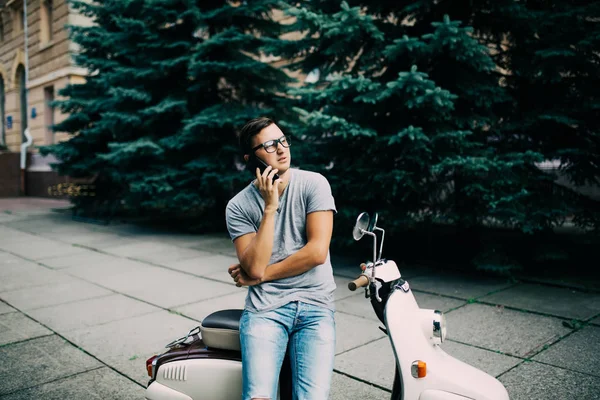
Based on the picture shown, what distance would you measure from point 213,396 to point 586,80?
5838mm

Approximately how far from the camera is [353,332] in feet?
14.8

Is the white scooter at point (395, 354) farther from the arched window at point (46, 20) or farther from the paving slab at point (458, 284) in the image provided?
the arched window at point (46, 20)

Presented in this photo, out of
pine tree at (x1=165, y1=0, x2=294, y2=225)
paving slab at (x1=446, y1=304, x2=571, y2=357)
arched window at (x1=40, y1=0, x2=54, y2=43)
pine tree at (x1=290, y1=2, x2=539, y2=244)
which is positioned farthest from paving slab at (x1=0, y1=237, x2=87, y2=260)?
arched window at (x1=40, y1=0, x2=54, y2=43)

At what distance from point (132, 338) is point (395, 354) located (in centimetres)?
294

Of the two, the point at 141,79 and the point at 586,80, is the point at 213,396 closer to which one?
the point at 586,80

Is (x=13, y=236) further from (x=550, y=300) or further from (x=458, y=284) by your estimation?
(x=550, y=300)

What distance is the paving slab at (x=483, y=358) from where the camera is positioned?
366 cm

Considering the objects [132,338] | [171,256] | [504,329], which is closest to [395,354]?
[504,329]

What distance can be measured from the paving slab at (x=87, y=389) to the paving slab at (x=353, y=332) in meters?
1.58

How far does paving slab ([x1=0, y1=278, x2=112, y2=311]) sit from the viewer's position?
555 centimetres

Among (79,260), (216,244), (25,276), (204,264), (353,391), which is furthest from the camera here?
(216,244)

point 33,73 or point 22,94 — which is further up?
point 33,73

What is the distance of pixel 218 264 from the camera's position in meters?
7.57

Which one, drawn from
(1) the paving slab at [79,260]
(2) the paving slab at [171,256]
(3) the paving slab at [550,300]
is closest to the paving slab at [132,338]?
(2) the paving slab at [171,256]
